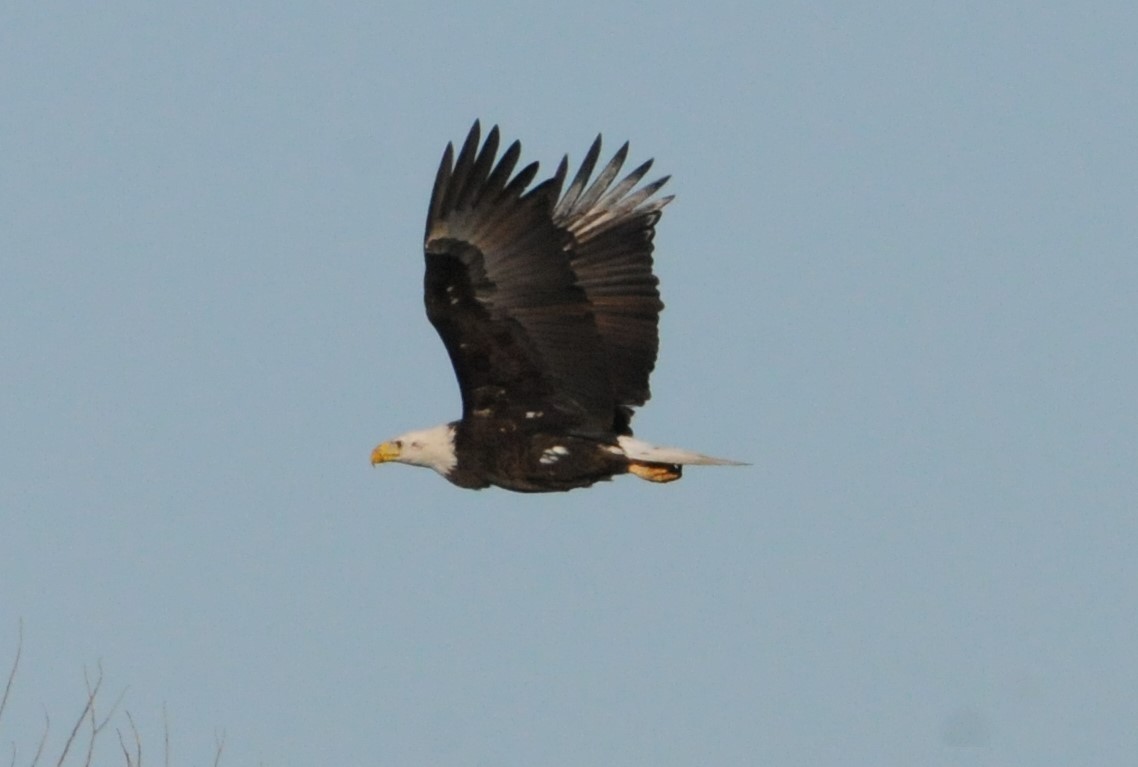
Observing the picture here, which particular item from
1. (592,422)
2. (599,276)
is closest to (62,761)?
(592,422)

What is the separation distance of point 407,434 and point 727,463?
5.56 feet

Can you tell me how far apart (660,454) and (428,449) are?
1.20 metres

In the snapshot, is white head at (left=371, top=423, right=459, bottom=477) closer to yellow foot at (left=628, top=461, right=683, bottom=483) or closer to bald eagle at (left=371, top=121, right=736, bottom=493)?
bald eagle at (left=371, top=121, right=736, bottom=493)

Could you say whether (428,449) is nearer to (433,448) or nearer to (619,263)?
(433,448)

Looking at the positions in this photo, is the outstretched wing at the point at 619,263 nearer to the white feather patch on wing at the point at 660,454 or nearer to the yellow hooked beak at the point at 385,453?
the white feather patch on wing at the point at 660,454

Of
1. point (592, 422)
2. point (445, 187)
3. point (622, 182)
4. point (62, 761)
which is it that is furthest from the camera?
point (622, 182)

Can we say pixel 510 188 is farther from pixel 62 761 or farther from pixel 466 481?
pixel 62 761

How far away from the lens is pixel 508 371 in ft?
29.5

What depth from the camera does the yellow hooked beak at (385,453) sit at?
9508mm

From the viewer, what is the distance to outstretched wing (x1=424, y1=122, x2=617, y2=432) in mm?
8500

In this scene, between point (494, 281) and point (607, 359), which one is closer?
point (494, 281)

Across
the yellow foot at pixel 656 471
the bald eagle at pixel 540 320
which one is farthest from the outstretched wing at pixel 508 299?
the yellow foot at pixel 656 471

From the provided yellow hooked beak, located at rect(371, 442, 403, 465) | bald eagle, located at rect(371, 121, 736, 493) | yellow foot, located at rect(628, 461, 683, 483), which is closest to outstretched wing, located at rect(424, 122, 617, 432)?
bald eagle, located at rect(371, 121, 736, 493)

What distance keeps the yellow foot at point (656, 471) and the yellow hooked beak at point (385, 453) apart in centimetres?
125
